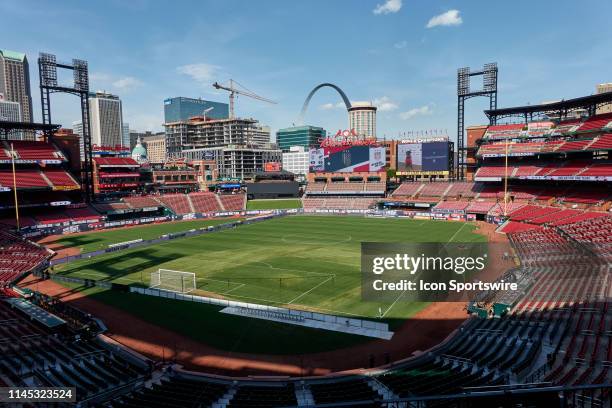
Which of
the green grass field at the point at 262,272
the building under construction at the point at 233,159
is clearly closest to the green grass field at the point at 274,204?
the green grass field at the point at 262,272

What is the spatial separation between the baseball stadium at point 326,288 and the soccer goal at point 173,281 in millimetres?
228

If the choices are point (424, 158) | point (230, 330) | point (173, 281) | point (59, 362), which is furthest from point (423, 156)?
point (59, 362)

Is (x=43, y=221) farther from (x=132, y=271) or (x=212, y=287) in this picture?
(x=212, y=287)

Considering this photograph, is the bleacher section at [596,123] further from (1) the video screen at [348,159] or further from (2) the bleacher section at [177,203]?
(2) the bleacher section at [177,203]

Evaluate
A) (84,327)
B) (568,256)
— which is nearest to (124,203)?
(84,327)

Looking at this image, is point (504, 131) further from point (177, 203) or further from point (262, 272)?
point (177, 203)

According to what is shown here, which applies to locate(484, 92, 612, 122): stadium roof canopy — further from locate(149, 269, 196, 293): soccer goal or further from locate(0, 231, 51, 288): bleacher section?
locate(0, 231, 51, 288): bleacher section

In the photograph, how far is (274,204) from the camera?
10912 cm

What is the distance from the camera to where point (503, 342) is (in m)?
21.9

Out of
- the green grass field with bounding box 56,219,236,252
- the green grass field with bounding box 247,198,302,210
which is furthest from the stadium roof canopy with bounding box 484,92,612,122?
the green grass field with bounding box 56,219,236,252

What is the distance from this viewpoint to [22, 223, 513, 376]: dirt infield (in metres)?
23.4

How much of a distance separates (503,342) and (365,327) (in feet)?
30.2

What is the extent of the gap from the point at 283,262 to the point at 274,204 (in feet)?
202

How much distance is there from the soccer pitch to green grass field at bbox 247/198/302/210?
84.2 feet
